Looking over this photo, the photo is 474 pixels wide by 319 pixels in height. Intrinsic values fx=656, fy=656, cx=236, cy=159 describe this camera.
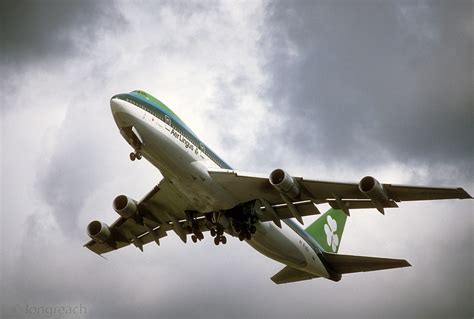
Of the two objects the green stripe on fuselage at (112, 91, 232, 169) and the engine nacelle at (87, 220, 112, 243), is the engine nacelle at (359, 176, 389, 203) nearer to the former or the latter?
the green stripe on fuselage at (112, 91, 232, 169)

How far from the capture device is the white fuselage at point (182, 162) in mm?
31844

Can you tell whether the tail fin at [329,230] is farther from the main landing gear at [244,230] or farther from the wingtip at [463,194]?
the wingtip at [463,194]

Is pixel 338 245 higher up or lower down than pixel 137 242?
higher up

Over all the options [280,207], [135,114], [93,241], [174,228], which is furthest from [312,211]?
[93,241]

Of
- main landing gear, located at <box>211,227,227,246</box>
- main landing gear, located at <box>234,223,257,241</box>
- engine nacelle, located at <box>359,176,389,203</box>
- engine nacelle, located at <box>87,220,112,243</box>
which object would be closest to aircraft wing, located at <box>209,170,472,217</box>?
engine nacelle, located at <box>359,176,389,203</box>

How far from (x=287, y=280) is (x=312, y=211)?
8904 mm

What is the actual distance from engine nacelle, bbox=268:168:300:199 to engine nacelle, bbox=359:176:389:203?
3415 mm

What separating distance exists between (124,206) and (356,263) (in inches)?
588

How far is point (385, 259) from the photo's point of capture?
3931 centimetres

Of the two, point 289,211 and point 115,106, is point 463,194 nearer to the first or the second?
point 289,211

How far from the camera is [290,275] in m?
43.8

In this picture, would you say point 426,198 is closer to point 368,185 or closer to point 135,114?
point 368,185

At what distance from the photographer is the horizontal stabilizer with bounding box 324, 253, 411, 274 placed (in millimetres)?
39438

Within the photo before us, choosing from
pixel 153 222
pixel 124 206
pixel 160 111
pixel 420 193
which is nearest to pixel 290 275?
pixel 153 222
